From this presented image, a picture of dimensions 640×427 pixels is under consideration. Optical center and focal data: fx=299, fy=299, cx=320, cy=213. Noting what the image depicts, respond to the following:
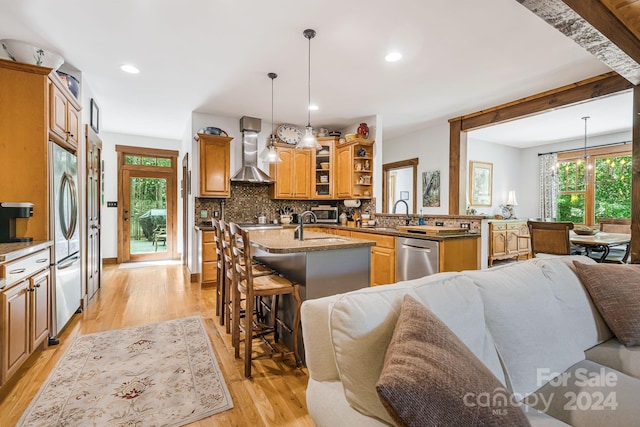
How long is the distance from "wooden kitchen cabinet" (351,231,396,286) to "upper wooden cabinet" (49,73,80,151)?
3.44 metres

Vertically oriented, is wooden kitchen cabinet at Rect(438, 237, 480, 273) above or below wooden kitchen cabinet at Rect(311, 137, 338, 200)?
below

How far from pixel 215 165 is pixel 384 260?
2.91m

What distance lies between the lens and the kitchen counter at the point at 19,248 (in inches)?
71.7

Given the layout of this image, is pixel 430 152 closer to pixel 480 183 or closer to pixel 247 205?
pixel 480 183

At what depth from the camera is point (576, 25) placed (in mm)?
2043

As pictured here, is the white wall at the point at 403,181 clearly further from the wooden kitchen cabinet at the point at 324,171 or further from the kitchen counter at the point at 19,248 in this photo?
the kitchen counter at the point at 19,248

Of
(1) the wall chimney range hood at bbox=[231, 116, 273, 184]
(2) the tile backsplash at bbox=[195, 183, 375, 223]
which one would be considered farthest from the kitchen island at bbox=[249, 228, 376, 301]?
(2) the tile backsplash at bbox=[195, 183, 375, 223]

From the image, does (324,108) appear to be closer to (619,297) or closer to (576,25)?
(576,25)

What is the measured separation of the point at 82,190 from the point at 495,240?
6523mm

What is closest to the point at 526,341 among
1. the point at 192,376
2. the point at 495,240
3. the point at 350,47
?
the point at 192,376

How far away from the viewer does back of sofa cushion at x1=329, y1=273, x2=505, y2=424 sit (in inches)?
36.4

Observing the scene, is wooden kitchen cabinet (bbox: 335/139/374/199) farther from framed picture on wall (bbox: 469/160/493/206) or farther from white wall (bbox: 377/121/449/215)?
framed picture on wall (bbox: 469/160/493/206)

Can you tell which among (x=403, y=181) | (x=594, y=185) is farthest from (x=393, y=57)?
(x=594, y=185)

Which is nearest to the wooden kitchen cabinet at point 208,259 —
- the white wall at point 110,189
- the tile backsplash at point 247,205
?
the tile backsplash at point 247,205
